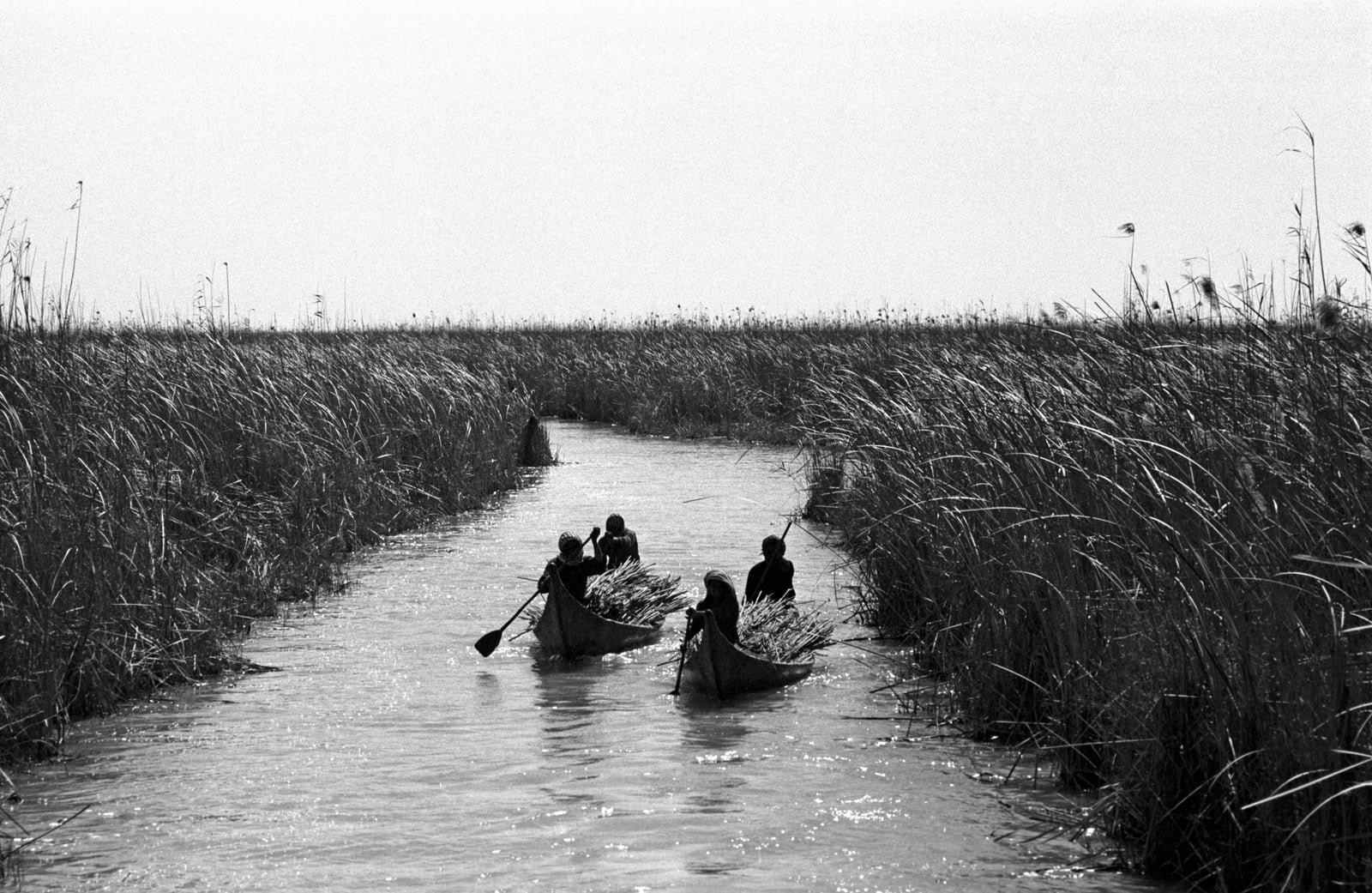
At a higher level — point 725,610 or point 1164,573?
point 1164,573

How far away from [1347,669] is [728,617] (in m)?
4.99

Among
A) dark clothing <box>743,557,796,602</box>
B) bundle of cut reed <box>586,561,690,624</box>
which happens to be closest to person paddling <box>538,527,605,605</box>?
bundle of cut reed <box>586,561,690,624</box>

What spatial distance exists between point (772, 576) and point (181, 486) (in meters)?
4.84

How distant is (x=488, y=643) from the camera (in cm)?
1019

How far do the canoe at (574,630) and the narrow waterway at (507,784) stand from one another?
0.15 m

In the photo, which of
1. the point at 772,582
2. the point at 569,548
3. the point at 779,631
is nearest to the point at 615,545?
the point at 569,548

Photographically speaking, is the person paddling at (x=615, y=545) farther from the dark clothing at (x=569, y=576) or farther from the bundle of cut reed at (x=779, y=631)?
the bundle of cut reed at (x=779, y=631)

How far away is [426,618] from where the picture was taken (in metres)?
11.5

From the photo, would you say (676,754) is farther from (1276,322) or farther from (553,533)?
(553,533)

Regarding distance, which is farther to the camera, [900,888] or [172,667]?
[172,667]

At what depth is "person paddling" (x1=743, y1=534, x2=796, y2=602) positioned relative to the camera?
10383mm

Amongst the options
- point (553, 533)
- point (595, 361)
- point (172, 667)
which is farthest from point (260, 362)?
point (595, 361)

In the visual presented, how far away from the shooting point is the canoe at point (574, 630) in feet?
33.2

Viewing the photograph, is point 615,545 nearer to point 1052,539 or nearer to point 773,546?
point 773,546
